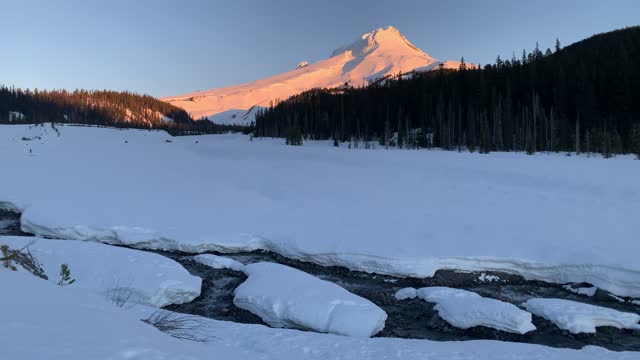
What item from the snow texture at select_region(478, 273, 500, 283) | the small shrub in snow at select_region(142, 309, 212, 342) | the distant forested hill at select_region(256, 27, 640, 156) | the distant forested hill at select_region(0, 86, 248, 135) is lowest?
the snow texture at select_region(478, 273, 500, 283)

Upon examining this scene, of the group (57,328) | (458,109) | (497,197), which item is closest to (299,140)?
(458,109)

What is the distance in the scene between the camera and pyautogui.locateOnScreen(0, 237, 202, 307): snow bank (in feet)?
32.3

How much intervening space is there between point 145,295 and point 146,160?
89.4 feet

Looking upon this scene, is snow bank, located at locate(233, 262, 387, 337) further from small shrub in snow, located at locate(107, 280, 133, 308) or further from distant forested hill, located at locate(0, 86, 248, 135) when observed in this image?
distant forested hill, located at locate(0, 86, 248, 135)

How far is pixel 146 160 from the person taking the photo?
114ft

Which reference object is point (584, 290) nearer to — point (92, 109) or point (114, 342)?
point (114, 342)

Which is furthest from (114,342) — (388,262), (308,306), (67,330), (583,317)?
→ (388,262)

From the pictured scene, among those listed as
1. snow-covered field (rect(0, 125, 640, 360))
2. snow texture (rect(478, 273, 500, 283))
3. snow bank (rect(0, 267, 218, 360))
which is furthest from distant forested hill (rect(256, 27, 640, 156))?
snow bank (rect(0, 267, 218, 360))

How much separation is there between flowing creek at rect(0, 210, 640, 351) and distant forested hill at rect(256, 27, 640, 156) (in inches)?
1339

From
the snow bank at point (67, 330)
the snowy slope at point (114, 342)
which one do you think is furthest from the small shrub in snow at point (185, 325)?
the snow bank at point (67, 330)

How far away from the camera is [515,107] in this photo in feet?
191

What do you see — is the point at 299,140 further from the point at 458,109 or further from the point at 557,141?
the point at 557,141

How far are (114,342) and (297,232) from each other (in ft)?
39.5

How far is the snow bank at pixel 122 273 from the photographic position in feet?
32.3
